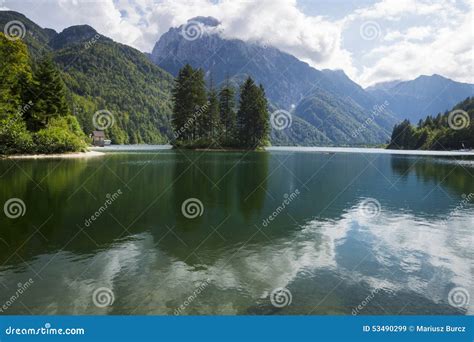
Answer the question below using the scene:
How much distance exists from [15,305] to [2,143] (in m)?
61.7

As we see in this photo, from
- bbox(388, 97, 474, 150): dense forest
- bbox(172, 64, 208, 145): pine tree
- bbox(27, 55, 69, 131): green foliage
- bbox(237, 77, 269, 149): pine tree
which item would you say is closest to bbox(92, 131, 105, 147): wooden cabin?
bbox(172, 64, 208, 145): pine tree

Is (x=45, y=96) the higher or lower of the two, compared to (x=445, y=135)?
higher

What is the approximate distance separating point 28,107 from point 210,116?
2328 inches

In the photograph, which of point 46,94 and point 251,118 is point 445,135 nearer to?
point 251,118

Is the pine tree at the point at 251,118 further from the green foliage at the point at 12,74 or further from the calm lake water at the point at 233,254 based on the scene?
the calm lake water at the point at 233,254

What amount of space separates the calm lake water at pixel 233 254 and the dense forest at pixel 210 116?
89.2 metres

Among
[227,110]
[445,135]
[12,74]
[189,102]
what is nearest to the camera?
[12,74]

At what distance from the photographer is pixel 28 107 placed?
66.9m

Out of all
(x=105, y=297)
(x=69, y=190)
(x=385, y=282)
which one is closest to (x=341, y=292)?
(x=385, y=282)

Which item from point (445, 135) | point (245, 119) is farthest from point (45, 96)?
point (445, 135)

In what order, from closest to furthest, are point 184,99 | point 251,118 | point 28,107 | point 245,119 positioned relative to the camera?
point 28,107 < point 251,118 < point 245,119 < point 184,99

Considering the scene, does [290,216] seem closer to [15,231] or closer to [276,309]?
[276,309]

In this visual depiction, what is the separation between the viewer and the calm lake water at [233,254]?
9273mm

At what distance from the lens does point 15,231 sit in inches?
614
